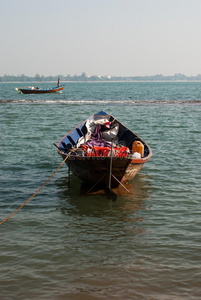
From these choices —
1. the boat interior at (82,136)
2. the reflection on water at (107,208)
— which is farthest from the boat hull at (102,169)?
the boat interior at (82,136)

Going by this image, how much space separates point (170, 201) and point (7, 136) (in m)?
15.0

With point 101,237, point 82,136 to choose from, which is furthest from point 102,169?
point 82,136

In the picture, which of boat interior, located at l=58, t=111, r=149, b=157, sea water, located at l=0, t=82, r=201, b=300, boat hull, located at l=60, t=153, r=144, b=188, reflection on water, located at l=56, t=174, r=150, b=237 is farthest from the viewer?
boat interior, located at l=58, t=111, r=149, b=157

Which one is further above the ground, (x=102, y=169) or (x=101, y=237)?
(x=102, y=169)

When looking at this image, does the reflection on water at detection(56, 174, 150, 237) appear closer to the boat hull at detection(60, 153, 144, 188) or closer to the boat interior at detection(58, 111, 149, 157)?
the boat hull at detection(60, 153, 144, 188)

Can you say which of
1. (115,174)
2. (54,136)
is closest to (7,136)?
(54,136)

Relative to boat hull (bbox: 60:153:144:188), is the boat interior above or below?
above

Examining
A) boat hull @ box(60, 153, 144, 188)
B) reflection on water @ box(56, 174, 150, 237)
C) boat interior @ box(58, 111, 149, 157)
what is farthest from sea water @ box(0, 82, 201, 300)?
boat interior @ box(58, 111, 149, 157)

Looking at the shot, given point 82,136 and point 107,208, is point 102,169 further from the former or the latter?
point 82,136

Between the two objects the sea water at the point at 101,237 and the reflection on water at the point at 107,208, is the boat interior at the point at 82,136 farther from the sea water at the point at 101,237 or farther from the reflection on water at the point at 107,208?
the reflection on water at the point at 107,208

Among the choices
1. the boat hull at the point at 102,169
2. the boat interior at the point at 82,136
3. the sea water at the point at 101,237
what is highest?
the boat interior at the point at 82,136

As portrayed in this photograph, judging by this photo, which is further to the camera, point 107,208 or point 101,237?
point 107,208

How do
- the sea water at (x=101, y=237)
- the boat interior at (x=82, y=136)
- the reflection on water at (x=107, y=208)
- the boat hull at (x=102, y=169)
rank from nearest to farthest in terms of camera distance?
the sea water at (x=101, y=237)
the reflection on water at (x=107, y=208)
the boat hull at (x=102, y=169)
the boat interior at (x=82, y=136)

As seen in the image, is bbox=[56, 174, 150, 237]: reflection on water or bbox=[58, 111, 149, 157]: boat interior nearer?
bbox=[56, 174, 150, 237]: reflection on water
